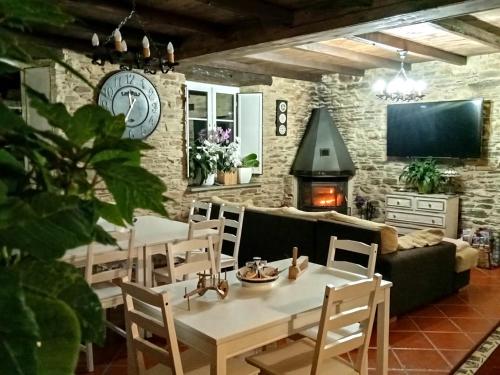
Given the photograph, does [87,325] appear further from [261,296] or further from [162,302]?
[261,296]

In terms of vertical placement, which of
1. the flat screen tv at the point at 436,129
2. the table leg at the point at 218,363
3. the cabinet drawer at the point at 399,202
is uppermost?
the flat screen tv at the point at 436,129

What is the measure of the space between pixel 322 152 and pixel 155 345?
570 cm

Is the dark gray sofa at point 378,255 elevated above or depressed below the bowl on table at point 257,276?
below

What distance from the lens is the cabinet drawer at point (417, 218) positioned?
6367 millimetres

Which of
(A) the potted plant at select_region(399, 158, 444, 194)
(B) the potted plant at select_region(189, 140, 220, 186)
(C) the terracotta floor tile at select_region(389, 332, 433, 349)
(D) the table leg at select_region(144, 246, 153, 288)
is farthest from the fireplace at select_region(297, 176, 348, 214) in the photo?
(D) the table leg at select_region(144, 246, 153, 288)

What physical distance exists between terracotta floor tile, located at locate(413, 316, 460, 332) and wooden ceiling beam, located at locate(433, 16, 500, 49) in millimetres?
2553

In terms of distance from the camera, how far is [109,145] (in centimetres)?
69

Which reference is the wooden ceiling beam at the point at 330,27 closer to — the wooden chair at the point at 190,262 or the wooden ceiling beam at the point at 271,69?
the wooden ceiling beam at the point at 271,69

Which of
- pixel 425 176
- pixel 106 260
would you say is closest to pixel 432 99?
pixel 425 176

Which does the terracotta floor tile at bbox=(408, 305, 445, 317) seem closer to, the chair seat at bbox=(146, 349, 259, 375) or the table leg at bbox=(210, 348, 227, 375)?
the chair seat at bbox=(146, 349, 259, 375)

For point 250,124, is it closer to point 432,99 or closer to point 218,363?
point 432,99

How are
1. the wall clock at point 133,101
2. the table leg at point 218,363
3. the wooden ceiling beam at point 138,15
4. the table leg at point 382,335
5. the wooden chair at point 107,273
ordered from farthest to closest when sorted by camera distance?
1. the wall clock at point 133,101
2. the wooden ceiling beam at point 138,15
3. the wooden chair at point 107,273
4. the table leg at point 382,335
5. the table leg at point 218,363

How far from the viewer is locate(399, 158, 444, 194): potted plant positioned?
259 inches

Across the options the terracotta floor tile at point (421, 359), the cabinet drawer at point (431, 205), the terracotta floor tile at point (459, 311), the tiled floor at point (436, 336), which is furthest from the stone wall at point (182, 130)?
the terracotta floor tile at point (459, 311)
